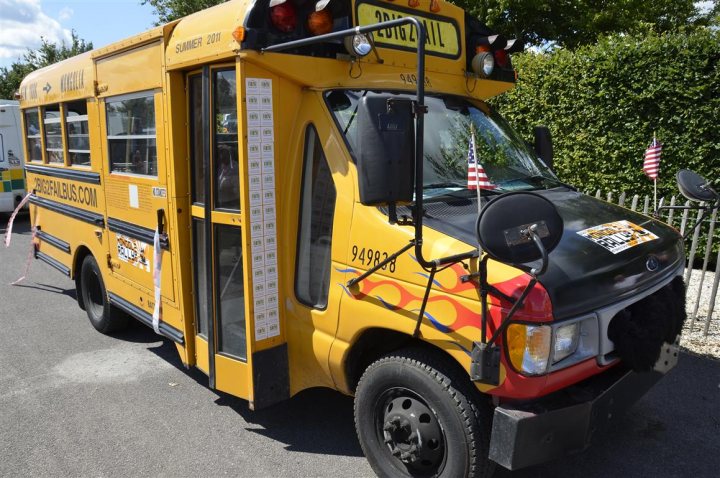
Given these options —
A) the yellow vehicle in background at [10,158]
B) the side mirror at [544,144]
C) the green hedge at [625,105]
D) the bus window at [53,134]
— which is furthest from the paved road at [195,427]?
the yellow vehicle in background at [10,158]

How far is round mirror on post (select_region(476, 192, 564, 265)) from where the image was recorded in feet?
7.32

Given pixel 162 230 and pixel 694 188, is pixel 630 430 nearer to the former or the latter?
pixel 694 188

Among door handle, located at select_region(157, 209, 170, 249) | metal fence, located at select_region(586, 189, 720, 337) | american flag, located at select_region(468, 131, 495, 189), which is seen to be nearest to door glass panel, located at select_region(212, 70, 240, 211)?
door handle, located at select_region(157, 209, 170, 249)

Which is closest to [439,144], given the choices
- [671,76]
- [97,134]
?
[97,134]

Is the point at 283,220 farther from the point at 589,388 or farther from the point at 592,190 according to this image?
the point at 592,190

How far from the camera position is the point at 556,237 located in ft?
7.57

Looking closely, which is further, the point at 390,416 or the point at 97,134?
the point at 97,134

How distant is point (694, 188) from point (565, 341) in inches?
75.0

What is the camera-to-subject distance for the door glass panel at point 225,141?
133 inches

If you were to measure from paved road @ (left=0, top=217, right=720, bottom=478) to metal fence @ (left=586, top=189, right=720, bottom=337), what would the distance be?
929 millimetres

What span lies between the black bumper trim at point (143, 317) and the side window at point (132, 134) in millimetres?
1147

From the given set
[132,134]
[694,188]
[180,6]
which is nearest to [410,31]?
[694,188]

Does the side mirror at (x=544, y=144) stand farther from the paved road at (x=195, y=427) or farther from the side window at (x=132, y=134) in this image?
the side window at (x=132, y=134)

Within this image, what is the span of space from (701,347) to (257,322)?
402 cm
